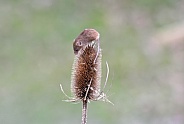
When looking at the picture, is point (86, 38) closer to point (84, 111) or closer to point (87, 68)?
point (87, 68)

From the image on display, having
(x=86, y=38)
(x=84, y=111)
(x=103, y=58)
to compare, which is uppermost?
(x=103, y=58)

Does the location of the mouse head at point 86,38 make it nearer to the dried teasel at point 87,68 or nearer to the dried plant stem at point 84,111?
the dried teasel at point 87,68

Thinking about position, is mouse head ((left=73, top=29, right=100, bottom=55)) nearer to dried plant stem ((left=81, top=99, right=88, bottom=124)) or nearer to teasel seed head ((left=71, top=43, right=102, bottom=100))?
teasel seed head ((left=71, top=43, right=102, bottom=100))

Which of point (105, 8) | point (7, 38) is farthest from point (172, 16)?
point (7, 38)

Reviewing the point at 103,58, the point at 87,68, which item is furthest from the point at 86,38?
the point at 103,58

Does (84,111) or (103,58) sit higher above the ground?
(103,58)

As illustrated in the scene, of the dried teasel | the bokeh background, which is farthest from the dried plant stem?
the bokeh background
